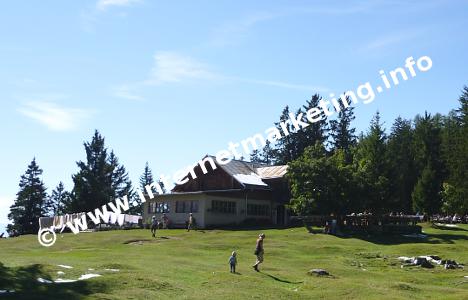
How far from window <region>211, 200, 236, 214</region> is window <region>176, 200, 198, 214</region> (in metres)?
1.95

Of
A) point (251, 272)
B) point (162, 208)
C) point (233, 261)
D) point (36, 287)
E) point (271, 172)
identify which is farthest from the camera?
point (271, 172)

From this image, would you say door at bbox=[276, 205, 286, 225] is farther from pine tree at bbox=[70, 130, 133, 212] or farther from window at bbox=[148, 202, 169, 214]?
pine tree at bbox=[70, 130, 133, 212]

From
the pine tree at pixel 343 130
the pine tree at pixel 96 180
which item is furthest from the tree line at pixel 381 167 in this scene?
the pine tree at pixel 96 180

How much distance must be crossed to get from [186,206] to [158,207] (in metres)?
5.83

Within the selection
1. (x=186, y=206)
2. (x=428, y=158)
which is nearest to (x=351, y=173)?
(x=186, y=206)

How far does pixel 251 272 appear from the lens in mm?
26156

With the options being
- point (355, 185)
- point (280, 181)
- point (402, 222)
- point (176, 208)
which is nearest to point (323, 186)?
point (355, 185)

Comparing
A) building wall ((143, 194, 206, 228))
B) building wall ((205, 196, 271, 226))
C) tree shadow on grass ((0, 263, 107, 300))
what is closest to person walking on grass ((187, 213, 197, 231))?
building wall ((143, 194, 206, 228))

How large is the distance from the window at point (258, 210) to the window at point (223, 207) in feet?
6.32

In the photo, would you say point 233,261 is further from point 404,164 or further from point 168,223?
point 404,164

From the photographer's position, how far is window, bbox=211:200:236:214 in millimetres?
58844

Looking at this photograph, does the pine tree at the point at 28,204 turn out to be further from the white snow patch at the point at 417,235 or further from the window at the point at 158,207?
the white snow patch at the point at 417,235

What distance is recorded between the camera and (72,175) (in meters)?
87.7

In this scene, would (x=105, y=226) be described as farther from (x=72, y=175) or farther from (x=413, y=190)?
(x=413, y=190)
